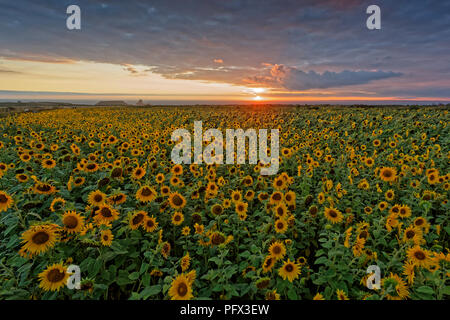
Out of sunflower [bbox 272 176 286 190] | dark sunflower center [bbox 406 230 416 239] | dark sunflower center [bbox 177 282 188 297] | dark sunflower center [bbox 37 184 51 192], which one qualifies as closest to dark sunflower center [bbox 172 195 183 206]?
dark sunflower center [bbox 177 282 188 297]

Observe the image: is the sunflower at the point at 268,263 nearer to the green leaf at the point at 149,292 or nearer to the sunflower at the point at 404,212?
the green leaf at the point at 149,292

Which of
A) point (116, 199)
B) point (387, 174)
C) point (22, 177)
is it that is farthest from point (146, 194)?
point (387, 174)

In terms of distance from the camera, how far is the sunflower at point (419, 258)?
2.80 meters

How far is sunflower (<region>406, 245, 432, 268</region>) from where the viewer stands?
280cm

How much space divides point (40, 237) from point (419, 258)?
480 cm

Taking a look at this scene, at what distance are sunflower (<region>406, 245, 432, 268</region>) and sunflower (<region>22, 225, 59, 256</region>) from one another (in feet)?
15.1

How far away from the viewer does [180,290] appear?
253cm

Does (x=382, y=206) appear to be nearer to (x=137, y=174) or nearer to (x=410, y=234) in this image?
(x=410, y=234)

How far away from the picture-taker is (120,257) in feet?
11.0

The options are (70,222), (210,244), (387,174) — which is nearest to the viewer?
(70,222)
